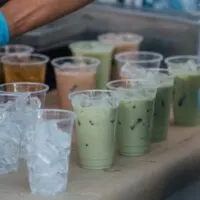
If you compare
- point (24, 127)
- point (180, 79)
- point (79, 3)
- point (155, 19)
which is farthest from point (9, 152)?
point (155, 19)

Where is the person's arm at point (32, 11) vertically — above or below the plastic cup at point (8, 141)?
above

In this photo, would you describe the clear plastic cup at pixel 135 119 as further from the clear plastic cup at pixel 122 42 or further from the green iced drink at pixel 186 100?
the clear plastic cup at pixel 122 42

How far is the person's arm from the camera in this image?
208 centimetres

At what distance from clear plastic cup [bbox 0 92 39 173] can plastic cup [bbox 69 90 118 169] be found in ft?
0.43

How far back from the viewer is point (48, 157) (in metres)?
1.78

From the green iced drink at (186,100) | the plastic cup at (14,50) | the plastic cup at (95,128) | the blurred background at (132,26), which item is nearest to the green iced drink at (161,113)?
the green iced drink at (186,100)

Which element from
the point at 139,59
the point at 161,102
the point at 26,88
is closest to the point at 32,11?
the point at 26,88

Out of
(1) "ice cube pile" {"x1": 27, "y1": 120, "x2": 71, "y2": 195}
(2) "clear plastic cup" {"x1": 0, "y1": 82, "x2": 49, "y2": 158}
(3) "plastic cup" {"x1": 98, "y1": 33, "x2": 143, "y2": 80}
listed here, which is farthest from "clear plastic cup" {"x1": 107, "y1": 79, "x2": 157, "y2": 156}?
(3) "plastic cup" {"x1": 98, "y1": 33, "x2": 143, "y2": 80}

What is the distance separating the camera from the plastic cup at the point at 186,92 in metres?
2.36

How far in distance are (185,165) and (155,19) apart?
113 centimetres

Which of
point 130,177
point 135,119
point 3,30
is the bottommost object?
point 130,177

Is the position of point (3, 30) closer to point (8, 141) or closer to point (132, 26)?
point (8, 141)

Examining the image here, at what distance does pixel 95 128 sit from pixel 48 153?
0.21 m

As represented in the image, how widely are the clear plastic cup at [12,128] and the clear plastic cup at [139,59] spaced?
0.63 m
